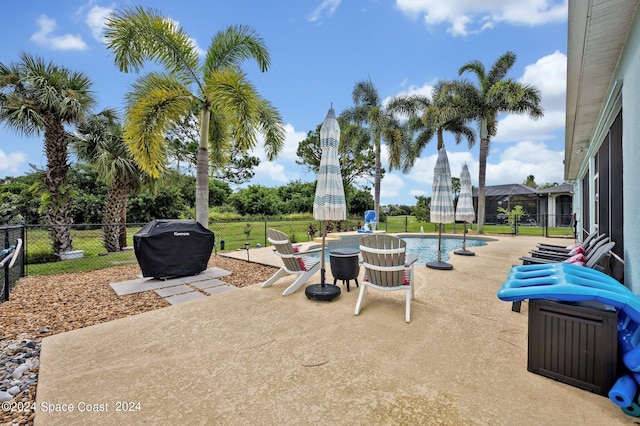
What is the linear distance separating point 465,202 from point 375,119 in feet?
29.2

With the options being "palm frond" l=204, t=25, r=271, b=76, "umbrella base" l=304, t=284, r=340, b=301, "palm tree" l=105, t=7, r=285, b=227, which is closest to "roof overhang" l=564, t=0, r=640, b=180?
"umbrella base" l=304, t=284, r=340, b=301

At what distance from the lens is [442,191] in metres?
6.54

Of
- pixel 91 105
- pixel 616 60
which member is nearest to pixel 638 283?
pixel 616 60

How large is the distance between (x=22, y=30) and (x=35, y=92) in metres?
1.73

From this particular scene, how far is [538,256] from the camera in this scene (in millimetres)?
4902

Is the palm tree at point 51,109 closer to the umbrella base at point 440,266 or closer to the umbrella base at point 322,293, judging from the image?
the umbrella base at point 322,293

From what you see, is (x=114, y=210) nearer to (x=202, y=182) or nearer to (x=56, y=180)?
(x=56, y=180)

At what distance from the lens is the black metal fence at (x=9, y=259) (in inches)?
158

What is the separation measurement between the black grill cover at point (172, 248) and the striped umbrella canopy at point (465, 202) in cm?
740

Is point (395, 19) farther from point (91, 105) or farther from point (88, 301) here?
point (88, 301)

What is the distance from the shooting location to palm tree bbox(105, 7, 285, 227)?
20.1ft

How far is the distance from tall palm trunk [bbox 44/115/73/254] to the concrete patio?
281 inches

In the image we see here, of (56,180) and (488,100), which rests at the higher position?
(488,100)

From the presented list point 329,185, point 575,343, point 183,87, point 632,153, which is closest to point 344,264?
point 329,185
